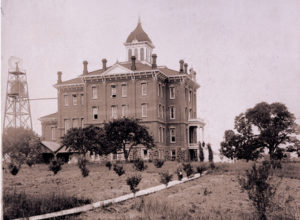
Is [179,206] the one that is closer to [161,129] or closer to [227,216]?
[227,216]

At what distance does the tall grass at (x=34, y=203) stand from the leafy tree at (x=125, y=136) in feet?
36.3

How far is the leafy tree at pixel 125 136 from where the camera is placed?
83.6 ft

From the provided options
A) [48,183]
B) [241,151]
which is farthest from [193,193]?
[48,183]

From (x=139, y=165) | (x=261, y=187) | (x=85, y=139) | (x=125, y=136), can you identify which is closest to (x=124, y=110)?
(x=125, y=136)

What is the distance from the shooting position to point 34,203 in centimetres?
1228

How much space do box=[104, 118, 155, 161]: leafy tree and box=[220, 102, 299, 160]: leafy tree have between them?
11.4m

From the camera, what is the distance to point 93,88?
84.2 feet

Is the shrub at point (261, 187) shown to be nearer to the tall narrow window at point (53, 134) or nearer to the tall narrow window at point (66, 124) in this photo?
the tall narrow window at point (66, 124)

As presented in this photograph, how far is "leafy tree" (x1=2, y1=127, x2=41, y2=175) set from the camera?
19.0 m

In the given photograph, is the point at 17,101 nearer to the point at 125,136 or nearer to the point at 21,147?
the point at 21,147

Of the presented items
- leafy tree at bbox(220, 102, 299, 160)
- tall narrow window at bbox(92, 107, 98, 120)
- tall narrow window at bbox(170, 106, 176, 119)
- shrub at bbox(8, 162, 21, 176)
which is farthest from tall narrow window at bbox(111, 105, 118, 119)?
leafy tree at bbox(220, 102, 299, 160)

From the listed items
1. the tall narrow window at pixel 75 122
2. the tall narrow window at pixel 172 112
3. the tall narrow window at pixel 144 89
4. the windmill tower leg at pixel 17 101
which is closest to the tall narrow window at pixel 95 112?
the tall narrow window at pixel 75 122

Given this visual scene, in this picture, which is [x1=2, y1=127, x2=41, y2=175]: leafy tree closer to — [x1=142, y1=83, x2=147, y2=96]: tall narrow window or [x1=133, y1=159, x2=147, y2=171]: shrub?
[x1=133, y1=159, x2=147, y2=171]: shrub

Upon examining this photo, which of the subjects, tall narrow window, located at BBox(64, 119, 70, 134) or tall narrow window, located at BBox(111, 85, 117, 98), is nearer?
tall narrow window, located at BBox(64, 119, 70, 134)
